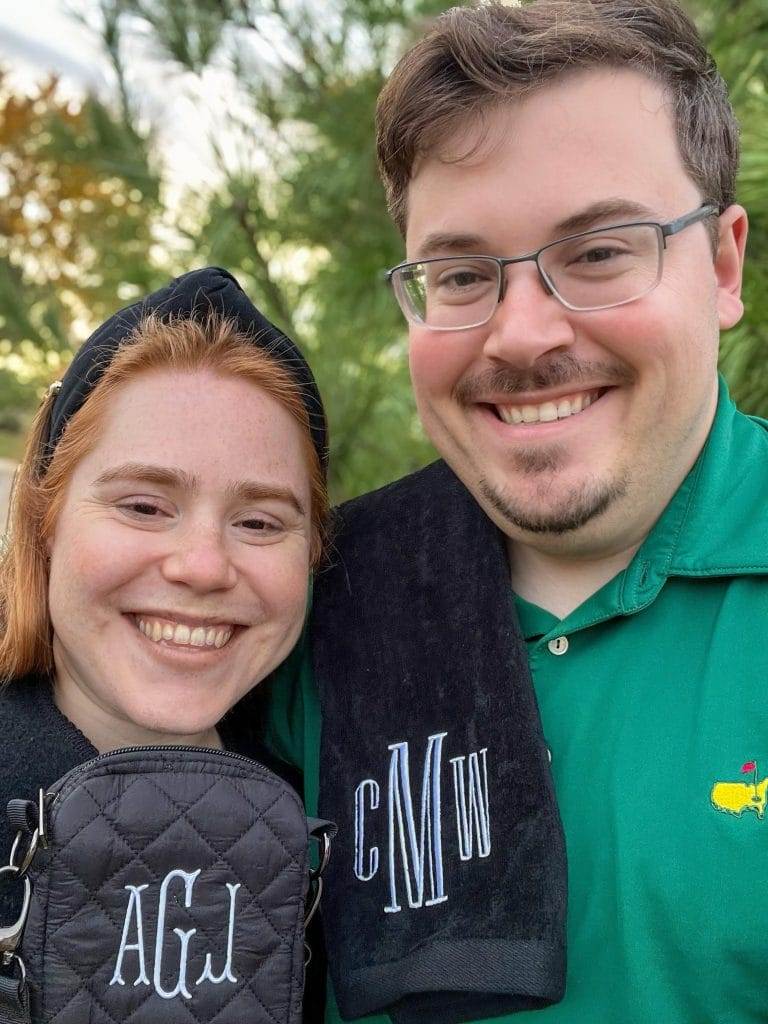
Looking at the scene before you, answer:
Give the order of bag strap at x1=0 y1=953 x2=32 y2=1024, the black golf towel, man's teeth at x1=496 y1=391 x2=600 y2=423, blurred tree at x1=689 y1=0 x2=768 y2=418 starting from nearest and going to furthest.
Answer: bag strap at x1=0 y1=953 x2=32 y2=1024 < the black golf towel < man's teeth at x1=496 y1=391 x2=600 y2=423 < blurred tree at x1=689 y1=0 x2=768 y2=418

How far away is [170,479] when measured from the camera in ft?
5.39

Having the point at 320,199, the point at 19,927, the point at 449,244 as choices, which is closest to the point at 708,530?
the point at 449,244

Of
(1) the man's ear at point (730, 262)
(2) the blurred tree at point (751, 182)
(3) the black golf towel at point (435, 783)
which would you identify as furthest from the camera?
(2) the blurred tree at point (751, 182)

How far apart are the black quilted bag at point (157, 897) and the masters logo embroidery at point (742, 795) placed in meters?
0.54

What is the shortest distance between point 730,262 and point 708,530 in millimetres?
459

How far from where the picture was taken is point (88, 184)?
3686 mm

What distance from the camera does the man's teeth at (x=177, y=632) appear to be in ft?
5.48

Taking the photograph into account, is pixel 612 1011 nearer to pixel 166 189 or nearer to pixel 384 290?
pixel 384 290

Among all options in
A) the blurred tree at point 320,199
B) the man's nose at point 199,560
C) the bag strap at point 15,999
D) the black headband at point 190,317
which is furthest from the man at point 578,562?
the blurred tree at point 320,199

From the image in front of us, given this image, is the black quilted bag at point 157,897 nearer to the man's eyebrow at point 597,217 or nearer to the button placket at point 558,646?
the button placket at point 558,646

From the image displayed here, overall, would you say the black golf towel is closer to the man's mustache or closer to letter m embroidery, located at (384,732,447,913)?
letter m embroidery, located at (384,732,447,913)

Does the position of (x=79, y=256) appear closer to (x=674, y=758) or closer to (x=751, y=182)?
(x=751, y=182)

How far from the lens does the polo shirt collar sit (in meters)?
1.54

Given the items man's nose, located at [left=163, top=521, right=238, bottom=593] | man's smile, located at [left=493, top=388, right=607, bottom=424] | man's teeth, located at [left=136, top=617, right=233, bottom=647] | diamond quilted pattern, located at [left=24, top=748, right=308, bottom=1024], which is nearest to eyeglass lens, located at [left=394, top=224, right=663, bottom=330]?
man's smile, located at [left=493, top=388, right=607, bottom=424]
